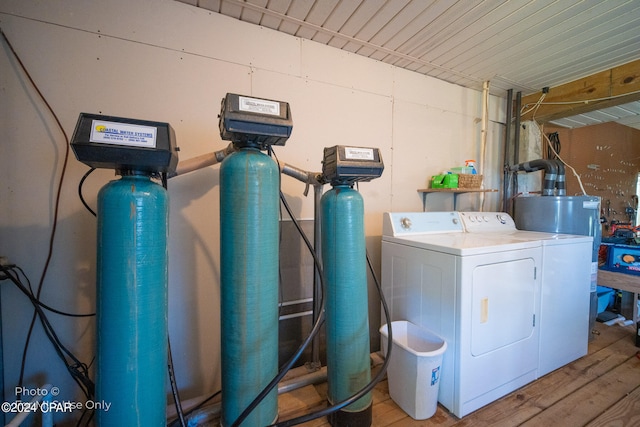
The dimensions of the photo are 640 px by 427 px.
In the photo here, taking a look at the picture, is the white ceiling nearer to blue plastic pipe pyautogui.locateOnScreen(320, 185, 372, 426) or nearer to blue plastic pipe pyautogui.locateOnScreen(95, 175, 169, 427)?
blue plastic pipe pyautogui.locateOnScreen(320, 185, 372, 426)

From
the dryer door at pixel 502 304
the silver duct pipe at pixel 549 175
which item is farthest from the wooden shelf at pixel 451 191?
the dryer door at pixel 502 304

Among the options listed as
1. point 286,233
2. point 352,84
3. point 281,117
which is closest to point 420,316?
point 286,233

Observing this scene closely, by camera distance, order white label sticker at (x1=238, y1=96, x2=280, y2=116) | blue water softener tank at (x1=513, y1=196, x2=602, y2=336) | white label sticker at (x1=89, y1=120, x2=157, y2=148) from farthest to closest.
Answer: blue water softener tank at (x1=513, y1=196, x2=602, y2=336), white label sticker at (x1=238, y1=96, x2=280, y2=116), white label sticker at (x1=89, y1=120, x2=157, y2=148)

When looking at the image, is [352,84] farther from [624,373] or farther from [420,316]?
[624,373]

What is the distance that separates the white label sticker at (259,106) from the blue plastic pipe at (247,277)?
139 millimetres

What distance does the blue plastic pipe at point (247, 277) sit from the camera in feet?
2.83

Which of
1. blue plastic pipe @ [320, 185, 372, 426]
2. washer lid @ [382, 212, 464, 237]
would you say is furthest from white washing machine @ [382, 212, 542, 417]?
blue plastic pipe @ [320, 185, 372, 426]

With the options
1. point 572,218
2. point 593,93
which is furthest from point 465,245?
point 593,93

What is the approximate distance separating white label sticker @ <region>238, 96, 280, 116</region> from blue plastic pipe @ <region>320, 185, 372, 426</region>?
44 centimetres

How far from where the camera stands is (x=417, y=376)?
117cm

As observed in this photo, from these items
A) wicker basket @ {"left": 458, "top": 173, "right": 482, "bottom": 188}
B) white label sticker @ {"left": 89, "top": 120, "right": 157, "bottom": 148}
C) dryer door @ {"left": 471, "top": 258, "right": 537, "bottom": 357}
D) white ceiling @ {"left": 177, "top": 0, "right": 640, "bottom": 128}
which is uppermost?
white ceiling @ {"left": 177, "top": 0, "right": 640, "bottom": 128}

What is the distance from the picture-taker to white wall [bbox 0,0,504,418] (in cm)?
114

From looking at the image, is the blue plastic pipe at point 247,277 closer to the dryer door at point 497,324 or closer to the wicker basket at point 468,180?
the dryer door at point 497,324

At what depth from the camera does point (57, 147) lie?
1.19m
